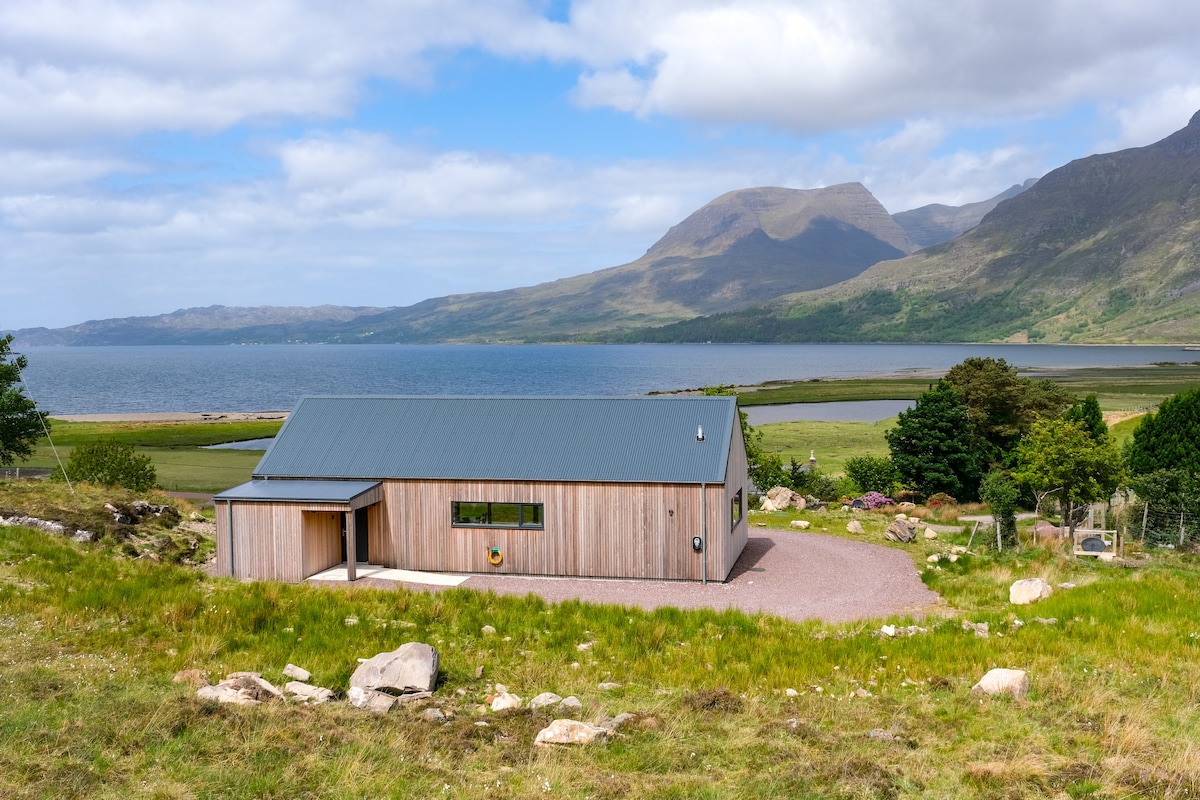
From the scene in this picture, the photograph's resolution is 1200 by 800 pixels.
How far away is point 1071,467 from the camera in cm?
3322

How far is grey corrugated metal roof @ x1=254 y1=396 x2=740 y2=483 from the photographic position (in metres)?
28.2

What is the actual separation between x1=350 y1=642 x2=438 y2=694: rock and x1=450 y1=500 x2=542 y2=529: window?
530 inches

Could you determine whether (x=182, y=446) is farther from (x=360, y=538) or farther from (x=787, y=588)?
(x=787, y=588)

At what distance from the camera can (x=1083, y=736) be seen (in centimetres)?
1191

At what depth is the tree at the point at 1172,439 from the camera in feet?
122

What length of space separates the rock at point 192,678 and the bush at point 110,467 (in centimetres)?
3121

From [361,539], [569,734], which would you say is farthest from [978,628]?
[361,539]

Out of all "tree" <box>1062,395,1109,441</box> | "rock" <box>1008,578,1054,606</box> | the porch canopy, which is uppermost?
"tree" <box>1062,395,1109,441</box>

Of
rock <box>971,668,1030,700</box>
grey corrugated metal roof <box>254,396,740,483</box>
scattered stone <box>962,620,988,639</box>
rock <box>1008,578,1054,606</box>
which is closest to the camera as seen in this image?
rock <box>971,668,1030,700</box>

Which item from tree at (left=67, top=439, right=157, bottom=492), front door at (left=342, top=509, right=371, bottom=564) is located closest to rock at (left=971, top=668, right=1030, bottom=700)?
front door at (left=342, top=509, right=371, bottom=564)

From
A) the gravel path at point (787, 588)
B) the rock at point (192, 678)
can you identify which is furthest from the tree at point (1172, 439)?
the rock at point (192, 678)

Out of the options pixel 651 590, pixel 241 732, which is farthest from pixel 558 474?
pixel 241 732

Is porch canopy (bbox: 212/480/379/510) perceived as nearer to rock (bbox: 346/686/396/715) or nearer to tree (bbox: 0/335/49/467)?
rock (bbox: 346/686/396/715)

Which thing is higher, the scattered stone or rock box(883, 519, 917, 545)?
the scattered stone
